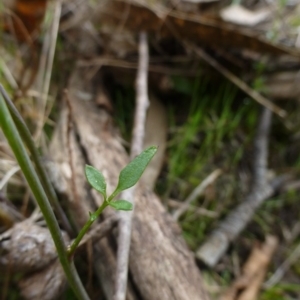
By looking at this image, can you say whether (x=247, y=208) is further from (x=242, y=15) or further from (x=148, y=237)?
(x=242, y=15)

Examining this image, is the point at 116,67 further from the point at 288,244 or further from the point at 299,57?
the point at 288,244

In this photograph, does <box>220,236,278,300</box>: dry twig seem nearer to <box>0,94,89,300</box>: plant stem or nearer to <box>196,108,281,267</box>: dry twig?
<box>196,108,281,267</box>: dry twig

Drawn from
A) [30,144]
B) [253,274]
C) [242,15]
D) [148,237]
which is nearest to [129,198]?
[148,237]

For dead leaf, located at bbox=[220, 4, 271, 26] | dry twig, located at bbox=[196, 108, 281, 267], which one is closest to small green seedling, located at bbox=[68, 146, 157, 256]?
dry twig, located at bbox=[196, 108, 281, 267]

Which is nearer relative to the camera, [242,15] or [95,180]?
[95,180]

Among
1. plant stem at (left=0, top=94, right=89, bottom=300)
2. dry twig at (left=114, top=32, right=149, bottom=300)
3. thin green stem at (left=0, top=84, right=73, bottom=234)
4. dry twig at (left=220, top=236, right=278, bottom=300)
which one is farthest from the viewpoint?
dry twig at (left=220, top=236, right=278, bottom=300)

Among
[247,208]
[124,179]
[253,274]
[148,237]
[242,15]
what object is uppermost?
[242,15]

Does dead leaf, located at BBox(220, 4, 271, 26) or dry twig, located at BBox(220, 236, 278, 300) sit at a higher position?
dead leaf, located at BBox(220, 4, 271, 26)

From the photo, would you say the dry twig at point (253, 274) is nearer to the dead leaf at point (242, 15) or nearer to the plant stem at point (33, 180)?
the plant stem at point (33, 180)
